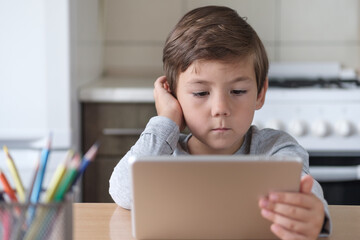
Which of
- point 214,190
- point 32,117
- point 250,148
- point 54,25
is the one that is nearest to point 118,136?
point 32,117

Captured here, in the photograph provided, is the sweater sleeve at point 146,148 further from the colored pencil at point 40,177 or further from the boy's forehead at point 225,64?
the colored pencil at point 40,177

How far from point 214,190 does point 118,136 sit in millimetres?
1550

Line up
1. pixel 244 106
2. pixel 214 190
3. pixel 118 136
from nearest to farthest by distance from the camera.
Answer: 1. pixel 214 190
2. pixel 244 106
3. pixel 118 136

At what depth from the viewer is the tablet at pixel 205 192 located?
2.44 ft

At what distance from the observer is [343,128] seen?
2.12m

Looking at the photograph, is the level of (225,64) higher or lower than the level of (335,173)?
higher

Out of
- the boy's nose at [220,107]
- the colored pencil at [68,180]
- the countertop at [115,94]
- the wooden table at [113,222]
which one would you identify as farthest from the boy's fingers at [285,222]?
the countertop at [115,94]

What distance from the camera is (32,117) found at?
85.6 inches

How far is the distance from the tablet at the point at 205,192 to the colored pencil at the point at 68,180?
0.11m

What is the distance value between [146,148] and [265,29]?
5.71ft

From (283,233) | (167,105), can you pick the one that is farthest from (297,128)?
(283,233)

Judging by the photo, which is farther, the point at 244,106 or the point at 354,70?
the point at 354,70

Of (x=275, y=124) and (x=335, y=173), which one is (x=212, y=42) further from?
(x=335, y=173)

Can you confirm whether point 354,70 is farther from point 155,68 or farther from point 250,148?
point 250,148
